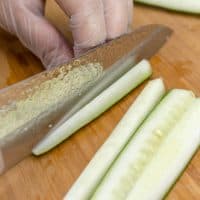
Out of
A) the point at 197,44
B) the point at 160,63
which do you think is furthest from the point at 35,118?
the point at 197,44

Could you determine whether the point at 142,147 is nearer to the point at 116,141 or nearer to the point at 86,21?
the point at 116,141

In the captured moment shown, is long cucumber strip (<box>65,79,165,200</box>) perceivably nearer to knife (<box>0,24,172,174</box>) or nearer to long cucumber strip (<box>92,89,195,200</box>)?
long cucumber strip (<box>92,89,195,200</box>)

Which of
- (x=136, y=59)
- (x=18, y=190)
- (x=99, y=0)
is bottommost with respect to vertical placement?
(x=18, y=190)

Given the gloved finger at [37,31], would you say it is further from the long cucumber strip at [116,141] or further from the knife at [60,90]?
the long cucumber strip at [116,141]

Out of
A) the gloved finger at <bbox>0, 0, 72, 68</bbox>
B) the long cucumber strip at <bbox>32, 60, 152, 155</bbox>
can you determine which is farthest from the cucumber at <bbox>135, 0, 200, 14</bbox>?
the gloved finger at <bbox>0, 0, 72, 68</bbox>

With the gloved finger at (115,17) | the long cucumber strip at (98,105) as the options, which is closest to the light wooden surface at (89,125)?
the long cucumber strip at (98,105)

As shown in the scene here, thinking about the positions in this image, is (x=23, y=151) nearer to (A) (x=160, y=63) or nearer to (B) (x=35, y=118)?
(B) (x=35, y=118)
